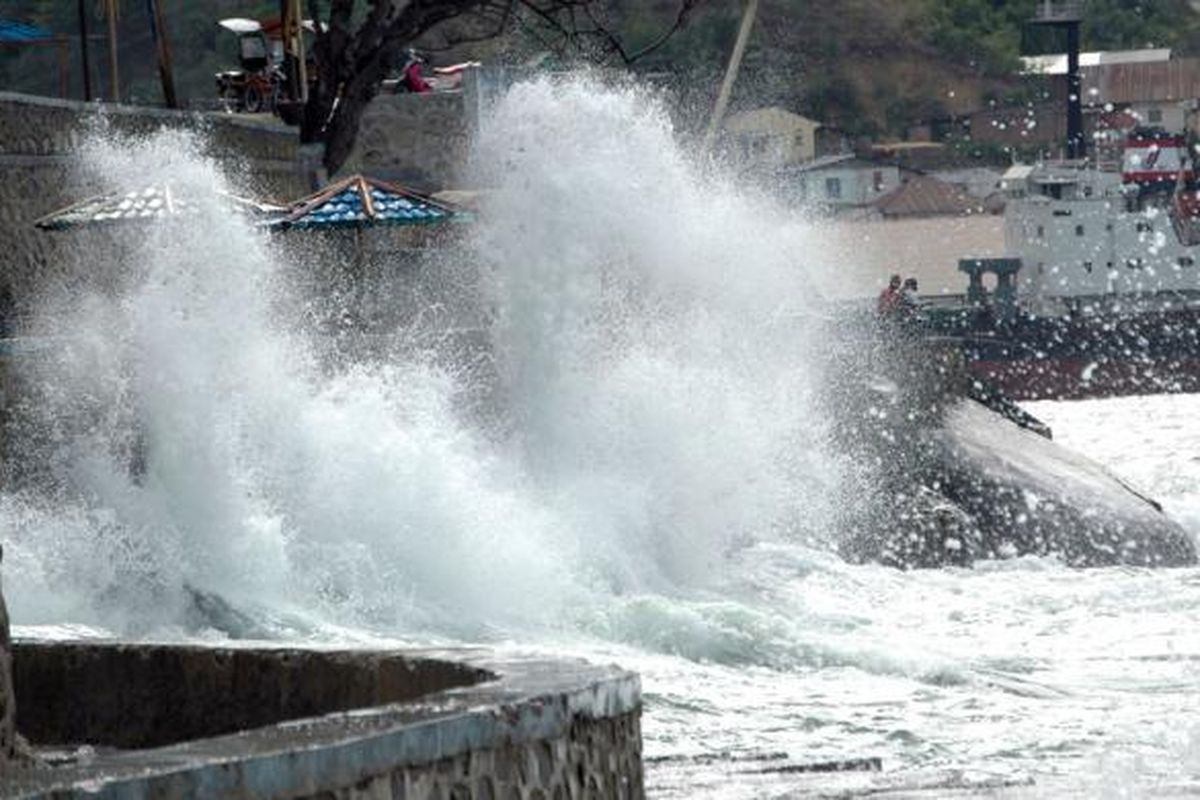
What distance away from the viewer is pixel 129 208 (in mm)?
19484

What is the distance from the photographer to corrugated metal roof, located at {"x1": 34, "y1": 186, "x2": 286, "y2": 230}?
19.3 metres

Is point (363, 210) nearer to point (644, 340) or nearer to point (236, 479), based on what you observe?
A: point (644, 340)

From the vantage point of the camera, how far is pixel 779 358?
2352 cm

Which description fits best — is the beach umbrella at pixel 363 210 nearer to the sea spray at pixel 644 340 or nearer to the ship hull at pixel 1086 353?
the sea spray at pixel 644 340

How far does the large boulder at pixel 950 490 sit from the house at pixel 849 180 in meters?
68.6

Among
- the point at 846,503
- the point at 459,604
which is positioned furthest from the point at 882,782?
the point at 846,503

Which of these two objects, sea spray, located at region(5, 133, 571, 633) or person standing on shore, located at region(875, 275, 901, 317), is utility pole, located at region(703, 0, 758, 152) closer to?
person standing on shore, located at region(875, 275, 901, 317)

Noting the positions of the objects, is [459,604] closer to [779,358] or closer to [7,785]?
[779,358]

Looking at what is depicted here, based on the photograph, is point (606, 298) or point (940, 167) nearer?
point (606, 298)

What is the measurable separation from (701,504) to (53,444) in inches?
180

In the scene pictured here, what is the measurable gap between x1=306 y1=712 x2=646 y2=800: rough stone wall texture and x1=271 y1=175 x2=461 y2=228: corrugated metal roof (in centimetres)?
1517

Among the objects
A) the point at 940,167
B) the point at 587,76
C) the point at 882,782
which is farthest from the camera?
the point at 940,167

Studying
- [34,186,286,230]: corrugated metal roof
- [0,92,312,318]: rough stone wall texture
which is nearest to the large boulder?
[34,186,286,230]: corrugated metal roof

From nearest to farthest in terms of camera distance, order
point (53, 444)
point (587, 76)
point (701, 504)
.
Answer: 1. point (53, 444)
2. point (701, 504)
3. point (587, 76)
